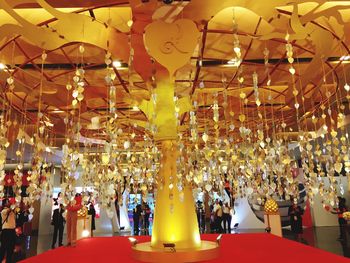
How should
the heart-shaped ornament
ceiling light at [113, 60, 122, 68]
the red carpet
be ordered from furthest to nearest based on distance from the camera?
ceiling light at [113, 60, 122, 68]
the red carpet
the heart-shaped ornament

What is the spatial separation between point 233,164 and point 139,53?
3.20 meters

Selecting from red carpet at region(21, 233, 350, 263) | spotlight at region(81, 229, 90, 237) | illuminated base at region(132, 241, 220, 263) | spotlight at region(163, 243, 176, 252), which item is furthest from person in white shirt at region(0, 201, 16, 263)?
spotlight at region(163, 243, 176, 252)

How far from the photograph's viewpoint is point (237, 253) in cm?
425

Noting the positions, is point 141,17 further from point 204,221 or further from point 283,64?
point 204,221

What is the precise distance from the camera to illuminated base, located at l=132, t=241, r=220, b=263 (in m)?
3.56

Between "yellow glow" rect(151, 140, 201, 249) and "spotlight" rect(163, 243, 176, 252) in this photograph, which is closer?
"spotlight" rect(163, 243, 176, 252)

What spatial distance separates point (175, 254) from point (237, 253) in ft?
3.72

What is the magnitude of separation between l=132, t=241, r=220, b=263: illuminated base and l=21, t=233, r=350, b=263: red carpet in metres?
0.12

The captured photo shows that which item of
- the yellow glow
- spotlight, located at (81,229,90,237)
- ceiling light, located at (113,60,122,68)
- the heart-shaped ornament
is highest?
ceiling light, located at (113,60,122,68)

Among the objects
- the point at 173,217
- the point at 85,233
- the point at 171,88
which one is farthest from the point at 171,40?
the point at 85,233

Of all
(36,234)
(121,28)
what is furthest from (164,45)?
(36,234)

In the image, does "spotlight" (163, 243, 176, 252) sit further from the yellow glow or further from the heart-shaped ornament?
the heart-shaped ornament

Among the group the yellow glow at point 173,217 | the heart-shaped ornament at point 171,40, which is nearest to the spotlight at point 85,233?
the yellow glow at point 173,217

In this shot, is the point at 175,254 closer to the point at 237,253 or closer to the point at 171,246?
the point at 171,246
